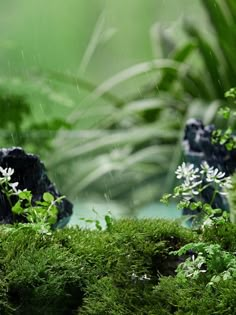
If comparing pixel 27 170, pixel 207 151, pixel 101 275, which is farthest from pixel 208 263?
pixel 207 151

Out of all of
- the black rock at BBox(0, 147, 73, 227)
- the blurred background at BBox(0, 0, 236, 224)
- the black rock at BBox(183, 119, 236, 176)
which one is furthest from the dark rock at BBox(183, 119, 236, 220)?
the black rock at BBox(0, 147, 73, 227)

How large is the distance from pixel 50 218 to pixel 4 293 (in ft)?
1.26

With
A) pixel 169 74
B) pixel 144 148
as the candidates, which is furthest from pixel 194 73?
pixel 144 148

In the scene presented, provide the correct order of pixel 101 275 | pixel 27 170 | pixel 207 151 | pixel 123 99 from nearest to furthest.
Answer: pixel 101 275 < pixel 27 170 < pixel 207 151 < pixel 123 99

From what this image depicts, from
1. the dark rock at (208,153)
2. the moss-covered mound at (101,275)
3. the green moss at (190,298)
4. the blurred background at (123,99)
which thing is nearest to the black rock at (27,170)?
the moss-covered mound at (101,275)

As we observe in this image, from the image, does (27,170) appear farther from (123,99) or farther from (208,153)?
(123,99)

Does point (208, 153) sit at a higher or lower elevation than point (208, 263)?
higher

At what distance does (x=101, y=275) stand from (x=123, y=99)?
3.45m

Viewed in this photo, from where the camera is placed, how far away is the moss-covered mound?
5.51ft

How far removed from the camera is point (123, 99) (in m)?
5.19

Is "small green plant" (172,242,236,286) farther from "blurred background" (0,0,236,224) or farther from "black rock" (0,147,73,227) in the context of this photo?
"blurred background" (0,0,236,224)

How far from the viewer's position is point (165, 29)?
5496 millimetres

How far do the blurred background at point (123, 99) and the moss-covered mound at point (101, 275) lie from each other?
1723 millimetres

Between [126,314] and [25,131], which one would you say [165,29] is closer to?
[25,131]
